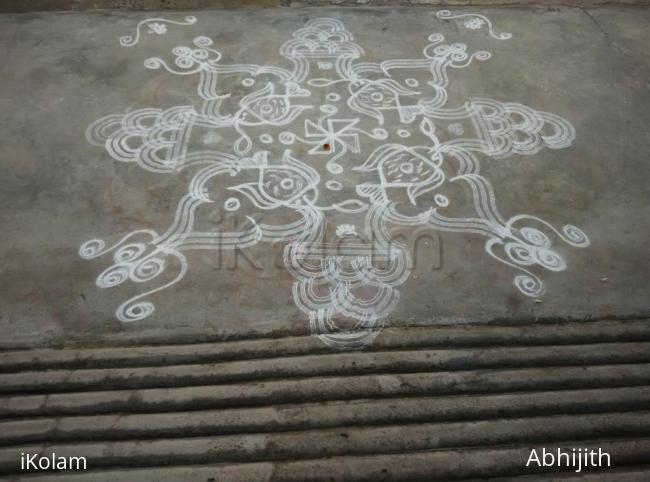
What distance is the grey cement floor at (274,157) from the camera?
1962mm

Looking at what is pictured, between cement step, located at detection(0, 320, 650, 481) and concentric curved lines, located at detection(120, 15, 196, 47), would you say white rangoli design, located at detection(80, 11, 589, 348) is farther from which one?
cement step, located at detection(0, 320, 650, 481)

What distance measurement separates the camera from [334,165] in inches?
98.3

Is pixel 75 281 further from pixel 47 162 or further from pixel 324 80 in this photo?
pixel 324 80

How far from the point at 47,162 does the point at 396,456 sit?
2007mm

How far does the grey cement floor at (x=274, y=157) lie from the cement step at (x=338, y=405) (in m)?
0.09

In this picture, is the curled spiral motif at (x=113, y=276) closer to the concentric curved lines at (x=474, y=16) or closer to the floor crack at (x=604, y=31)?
the concentric curved lines at (x=474, y=16)

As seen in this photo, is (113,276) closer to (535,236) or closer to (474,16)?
(535,236)

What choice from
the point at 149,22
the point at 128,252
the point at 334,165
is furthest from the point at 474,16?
the point at 128,252

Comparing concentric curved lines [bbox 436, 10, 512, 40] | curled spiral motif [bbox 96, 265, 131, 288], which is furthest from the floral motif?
curled spiral motif [bbox 96, 265, 131, 288]

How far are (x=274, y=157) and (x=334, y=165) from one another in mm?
290

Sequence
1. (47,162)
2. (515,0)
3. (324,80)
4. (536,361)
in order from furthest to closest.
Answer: (515,0) < (324,80) < (47,162) < (536,361)

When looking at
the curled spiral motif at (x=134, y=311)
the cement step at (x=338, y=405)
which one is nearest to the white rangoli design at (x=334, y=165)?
the curled spiral motif at (x=134, y=311)

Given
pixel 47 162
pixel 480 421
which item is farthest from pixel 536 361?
pixel 47 162

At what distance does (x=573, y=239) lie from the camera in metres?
2.19
